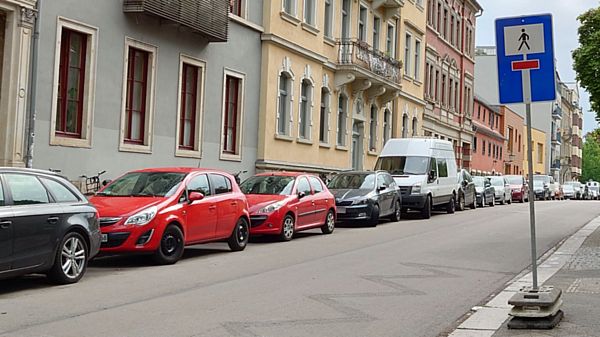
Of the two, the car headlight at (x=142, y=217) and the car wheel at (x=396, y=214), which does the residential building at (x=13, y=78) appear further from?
the car wheel at (x=396, y=214)

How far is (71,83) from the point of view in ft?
59.2

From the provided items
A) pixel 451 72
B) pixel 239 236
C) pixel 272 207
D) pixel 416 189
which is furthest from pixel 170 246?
pixel 451 72

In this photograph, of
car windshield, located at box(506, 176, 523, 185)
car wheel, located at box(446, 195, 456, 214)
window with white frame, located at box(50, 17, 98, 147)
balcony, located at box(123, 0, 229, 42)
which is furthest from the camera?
car windshield, located at box(506, 176, 523, 185)

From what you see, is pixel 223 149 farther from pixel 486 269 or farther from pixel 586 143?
pixel 586 143

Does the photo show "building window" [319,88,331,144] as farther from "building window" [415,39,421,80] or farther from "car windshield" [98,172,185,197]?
"car windshield" [98,172,185,197]

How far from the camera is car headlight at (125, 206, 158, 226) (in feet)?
40.4

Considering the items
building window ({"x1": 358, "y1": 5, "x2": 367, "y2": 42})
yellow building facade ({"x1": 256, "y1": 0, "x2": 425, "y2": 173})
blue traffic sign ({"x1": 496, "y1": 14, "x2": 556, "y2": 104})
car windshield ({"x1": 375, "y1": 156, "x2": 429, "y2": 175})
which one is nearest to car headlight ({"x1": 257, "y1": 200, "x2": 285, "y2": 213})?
yellow building facade ({"x1": 256, "y1": 0, "x2": 425, "y2": 173})

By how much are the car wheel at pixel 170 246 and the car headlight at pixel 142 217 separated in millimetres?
394

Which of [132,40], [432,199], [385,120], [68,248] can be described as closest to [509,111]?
[385,120]

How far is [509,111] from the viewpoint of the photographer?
7550 cm

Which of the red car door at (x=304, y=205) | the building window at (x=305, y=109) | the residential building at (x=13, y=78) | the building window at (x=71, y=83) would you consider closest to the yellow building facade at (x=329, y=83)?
the building window at (x=305, y=109)

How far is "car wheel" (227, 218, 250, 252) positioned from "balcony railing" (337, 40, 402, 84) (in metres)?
17.4

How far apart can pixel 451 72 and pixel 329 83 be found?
71.9ft

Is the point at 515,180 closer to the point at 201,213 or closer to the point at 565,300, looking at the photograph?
the point at 201,213
